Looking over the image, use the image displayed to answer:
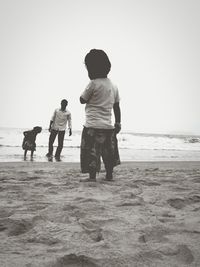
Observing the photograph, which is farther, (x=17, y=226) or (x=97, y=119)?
(x=97, y=119)

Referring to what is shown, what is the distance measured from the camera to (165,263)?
118cm

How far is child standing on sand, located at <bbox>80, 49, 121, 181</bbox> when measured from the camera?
3.35m

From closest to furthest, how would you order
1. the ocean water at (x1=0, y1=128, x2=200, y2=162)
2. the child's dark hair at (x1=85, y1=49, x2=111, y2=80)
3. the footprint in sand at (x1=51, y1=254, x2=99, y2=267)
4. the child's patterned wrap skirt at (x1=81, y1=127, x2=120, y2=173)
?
the footprint in sand at (x1=51, y1=254, x2=99, y2=267) → the child's patterned wrap skirt at (x1=81, y1=127, x2=120, y2=173) → the child's dark hair at (x1=85, y1=49, x2=111, y2=80) → the ocean water at (x1=0, y1=128, x2=200, y2=162)

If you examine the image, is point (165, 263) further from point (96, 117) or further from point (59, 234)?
point (96, 117)

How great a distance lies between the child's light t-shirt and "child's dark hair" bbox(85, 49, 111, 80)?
0.10m

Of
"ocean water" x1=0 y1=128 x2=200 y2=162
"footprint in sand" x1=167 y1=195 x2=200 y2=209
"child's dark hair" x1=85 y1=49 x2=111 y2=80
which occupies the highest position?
"child's dark hair" x1=85 y1=49 x2=111 y2=80

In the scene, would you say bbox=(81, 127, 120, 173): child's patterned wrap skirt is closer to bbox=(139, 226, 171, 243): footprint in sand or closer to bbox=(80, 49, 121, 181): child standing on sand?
bbox=(80, 49, 121, 181): child standing on sand

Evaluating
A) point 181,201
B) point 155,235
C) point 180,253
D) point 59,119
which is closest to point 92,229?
point 155,235

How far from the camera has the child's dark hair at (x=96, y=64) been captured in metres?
3.44

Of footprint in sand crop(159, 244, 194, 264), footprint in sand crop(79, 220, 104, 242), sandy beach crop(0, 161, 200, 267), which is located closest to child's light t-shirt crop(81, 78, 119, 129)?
sandy beach crop(0, 161, 200, 267)

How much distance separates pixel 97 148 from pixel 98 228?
6.04 ft

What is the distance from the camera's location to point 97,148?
3395mm

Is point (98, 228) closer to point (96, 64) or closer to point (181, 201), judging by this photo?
point (181, 201)

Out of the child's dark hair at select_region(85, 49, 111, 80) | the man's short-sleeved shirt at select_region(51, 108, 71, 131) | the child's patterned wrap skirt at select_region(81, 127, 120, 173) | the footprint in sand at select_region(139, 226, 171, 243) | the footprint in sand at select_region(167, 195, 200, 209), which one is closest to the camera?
the footprint in sand at select_region(139, 226, 171, 243)
